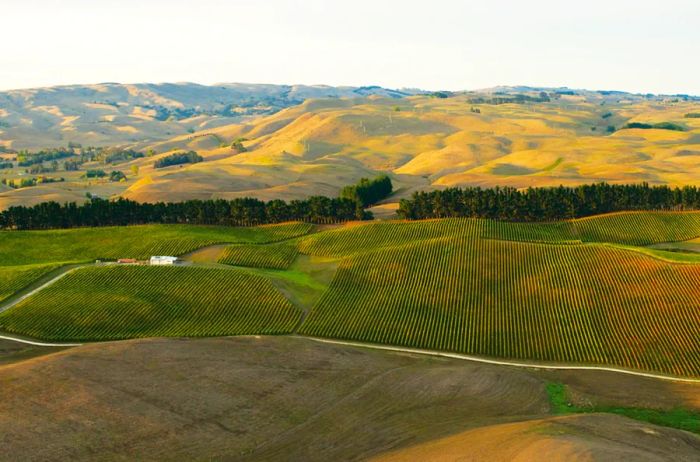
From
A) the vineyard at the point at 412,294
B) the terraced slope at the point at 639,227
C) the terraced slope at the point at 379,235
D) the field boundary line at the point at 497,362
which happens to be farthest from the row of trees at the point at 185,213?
the field boundary line at the point at 497,362

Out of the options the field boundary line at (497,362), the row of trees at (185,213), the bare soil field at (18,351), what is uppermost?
the row of trees at (185,213)

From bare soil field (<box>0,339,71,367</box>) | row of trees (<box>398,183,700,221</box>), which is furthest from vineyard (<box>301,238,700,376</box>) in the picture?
bare soil field (<box>0,339,71,367</box>)

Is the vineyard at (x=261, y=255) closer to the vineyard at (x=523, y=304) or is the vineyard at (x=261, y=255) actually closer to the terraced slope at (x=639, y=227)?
the vineyard at (x=523, y=304)

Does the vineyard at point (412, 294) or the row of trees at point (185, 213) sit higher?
the row of trees at point (185, 213)

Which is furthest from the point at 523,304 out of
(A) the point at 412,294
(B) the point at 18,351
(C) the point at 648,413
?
(B) the point at 18,351

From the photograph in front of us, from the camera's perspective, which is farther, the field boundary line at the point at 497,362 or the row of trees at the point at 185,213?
the row of trees at the point at 185,213

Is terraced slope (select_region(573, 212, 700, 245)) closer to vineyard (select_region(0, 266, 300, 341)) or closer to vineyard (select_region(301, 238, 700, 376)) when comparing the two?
vineyard (select_region(301, 238, 700, 376))

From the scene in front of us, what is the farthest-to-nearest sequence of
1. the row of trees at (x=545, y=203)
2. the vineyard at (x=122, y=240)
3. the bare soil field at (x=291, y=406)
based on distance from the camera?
the row of trees at (x=545, y=203) → the vineyard at (x=122, y=240) → the bare soil field at (x=291, y=406)
